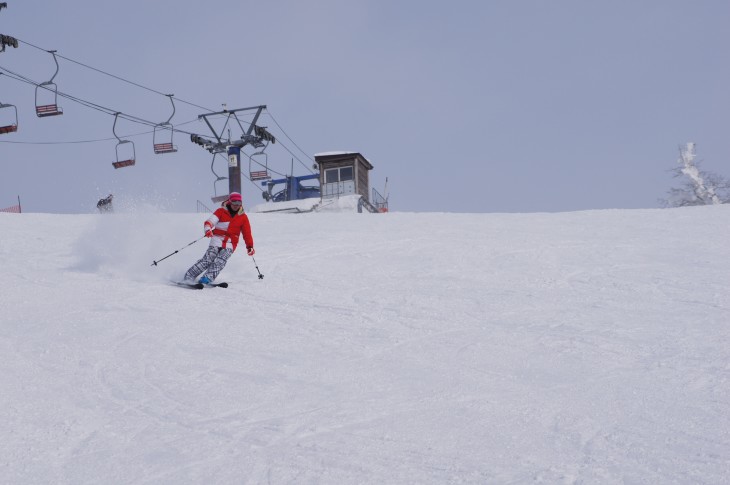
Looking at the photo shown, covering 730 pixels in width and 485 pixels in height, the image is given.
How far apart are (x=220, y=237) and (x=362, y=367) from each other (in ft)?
16.4

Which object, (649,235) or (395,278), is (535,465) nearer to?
(395,278)

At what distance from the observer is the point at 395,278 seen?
387 inches

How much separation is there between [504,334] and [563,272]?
3856 millimetres

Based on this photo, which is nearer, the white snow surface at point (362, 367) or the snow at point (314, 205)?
the white snow surface at point (362, 367)

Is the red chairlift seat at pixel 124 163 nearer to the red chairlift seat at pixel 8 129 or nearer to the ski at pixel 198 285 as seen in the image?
the red chairlift seat at pixel 8 129

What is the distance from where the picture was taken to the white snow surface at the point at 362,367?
11.9ft

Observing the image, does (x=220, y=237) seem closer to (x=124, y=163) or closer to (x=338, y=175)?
(x=124, y=163)

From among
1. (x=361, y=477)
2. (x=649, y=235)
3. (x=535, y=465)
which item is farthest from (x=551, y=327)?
(x=649, y=235)

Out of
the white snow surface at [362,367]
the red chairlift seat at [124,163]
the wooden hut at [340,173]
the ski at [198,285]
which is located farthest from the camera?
the wooden hut at [340,173]

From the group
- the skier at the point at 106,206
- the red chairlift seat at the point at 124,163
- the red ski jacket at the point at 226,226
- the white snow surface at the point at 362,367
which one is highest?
the red chairlift seat at the point at 124,163

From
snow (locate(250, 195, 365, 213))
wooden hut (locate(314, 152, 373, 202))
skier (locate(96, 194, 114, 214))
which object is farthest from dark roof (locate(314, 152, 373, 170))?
skier (locate(96, 194, 114, 214))

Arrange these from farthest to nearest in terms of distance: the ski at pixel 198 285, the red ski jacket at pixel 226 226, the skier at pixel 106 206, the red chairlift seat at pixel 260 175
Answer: the red chairlift seat at pixel 260 175 < the skier at pixel 106 206 < the red ski jacket at pixel 226 226 < the ski at pixel 198 285

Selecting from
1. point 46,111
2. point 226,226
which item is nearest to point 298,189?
point 46,111

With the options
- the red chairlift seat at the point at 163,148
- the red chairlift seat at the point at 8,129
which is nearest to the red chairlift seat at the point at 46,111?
the red chairlift seat at the point at 8,129
